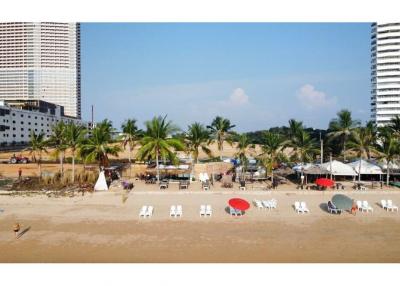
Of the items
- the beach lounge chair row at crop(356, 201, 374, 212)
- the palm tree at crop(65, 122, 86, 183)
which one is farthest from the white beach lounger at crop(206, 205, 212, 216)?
the palm tree at crop(65, 122, 86, 183)

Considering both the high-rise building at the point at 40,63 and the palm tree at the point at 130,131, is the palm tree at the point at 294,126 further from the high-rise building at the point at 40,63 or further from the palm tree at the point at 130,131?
the high-rise building at the point at 40,63

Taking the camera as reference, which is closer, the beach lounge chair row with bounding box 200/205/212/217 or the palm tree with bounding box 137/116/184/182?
the beach lounge chair row with bounding box 200/205/212/217

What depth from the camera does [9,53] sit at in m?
124

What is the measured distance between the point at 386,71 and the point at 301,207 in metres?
92.9

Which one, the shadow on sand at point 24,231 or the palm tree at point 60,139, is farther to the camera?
the palm tree at point 60,139

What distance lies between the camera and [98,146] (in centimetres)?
2711

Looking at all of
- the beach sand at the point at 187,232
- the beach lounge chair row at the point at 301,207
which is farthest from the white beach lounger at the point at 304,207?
the beach sand at the point at 187,232

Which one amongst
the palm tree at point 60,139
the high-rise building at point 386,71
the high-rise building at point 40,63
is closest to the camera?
the palm tree at point 60,139

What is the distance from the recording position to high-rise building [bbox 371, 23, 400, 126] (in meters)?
96.2

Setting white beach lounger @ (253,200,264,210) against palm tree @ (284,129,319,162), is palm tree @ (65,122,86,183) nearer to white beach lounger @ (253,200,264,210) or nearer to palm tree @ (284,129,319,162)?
white beach lounger @ (253,200,264,210)

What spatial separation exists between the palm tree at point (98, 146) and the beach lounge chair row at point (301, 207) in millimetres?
14630

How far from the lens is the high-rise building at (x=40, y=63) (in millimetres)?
123000

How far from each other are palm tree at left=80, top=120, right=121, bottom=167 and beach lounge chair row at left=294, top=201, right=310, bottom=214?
48.0 feet
